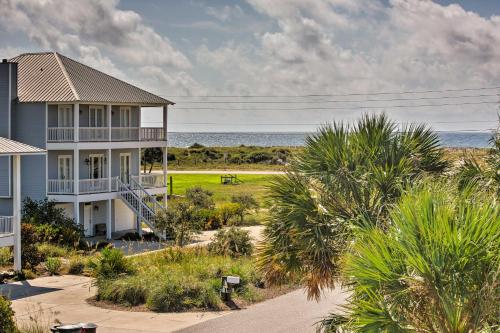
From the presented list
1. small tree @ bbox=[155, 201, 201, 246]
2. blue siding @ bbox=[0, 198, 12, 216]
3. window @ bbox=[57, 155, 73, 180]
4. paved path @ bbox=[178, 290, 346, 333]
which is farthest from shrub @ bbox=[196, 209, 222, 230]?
paved path @ bbox=[178, 290, 346, 333]

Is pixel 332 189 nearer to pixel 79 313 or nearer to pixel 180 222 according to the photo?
pixel 79 313

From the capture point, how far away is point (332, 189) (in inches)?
577

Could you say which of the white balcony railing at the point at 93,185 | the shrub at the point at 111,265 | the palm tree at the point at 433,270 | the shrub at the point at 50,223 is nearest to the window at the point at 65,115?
the white balcony railing at the point at 93,185

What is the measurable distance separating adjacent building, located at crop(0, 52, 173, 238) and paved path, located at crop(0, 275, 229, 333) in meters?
12.5

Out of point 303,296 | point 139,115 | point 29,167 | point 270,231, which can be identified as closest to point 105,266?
point 303,296

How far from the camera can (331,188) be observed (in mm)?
14695

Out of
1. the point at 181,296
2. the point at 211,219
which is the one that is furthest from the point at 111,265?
the point at 211,219

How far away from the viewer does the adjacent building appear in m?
37.0

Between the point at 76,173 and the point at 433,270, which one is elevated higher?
the point at 76,173

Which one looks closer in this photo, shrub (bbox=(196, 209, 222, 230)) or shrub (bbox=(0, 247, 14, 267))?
shrub (bbox=(0, 247, 14, 267))

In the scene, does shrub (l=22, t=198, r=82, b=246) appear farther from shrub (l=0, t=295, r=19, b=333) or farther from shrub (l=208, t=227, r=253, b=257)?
shrub (l=0, t=295, r=19, b=333)

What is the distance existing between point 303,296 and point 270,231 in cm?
841

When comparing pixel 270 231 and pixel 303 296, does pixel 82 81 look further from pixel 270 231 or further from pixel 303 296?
pixel 270 231

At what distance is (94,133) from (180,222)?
9.11 metres
